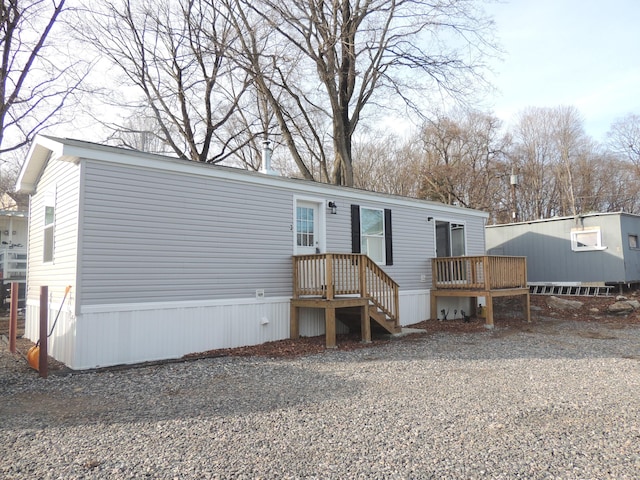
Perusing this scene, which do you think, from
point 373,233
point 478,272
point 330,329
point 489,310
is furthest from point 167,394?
point 478,272

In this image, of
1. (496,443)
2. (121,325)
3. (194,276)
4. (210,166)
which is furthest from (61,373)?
(496,443)

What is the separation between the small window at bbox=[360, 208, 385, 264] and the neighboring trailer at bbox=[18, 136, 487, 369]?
8 centimetres

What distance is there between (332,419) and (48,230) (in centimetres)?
682

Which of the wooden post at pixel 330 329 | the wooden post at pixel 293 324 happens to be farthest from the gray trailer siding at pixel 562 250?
the wooden post at pixel 293 324

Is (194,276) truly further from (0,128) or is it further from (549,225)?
(549,225)

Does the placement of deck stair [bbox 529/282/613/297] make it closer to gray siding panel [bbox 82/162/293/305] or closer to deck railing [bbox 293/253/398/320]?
deck railing [bbox 293/253/398/320]

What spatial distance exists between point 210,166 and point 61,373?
3.77 m

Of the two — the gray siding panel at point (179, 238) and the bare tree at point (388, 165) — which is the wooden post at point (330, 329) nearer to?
the gray siding panel at point (179, 238)

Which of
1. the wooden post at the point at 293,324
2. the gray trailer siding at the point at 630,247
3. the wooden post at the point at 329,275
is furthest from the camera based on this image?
the gray trailer siding at the point at 630,247

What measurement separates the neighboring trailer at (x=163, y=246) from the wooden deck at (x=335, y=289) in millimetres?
248

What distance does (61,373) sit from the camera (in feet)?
19.6

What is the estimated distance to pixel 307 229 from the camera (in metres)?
9.16

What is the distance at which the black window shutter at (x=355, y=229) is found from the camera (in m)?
9.70

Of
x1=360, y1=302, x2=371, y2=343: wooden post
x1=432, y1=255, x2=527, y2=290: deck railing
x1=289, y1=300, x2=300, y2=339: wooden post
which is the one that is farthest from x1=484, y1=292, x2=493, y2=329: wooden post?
x1=289, y1=300, x2=300, y2=339: wooden post
